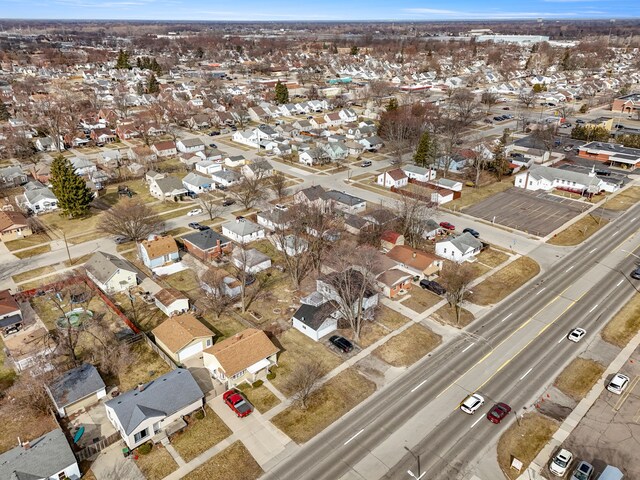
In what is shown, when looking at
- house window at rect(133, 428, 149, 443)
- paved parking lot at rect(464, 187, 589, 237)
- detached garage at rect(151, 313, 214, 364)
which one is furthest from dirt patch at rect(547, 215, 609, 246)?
house window at rect(133, 428, 149, 443)

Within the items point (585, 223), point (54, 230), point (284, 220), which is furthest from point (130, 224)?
point (585, 223)

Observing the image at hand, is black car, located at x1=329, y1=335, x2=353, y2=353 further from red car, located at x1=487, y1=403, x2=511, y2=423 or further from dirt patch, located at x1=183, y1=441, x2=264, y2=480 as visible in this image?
dirt patch, located at x1=183, y1=441, x2=264, y2=480

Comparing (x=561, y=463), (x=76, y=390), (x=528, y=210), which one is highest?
(x=76, y=390)

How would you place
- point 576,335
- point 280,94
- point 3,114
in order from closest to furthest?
point 576,335, point 3,114, point 280,94

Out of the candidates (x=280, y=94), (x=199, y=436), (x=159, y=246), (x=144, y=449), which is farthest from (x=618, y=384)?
(x=280, y=94)

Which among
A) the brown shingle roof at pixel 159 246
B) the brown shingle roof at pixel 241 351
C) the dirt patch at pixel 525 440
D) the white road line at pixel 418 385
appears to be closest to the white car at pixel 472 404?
the dirt patch at pixel 525 440

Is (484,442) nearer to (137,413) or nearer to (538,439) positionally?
(538,439)

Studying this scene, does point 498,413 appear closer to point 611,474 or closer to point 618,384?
point 611,474
